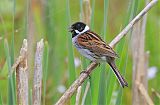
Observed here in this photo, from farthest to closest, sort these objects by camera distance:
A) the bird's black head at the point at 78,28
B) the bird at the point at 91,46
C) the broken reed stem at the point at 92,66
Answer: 1. the bird's black head at the point at 78,28
2. the bird at the point at 91,46
3. the broken reed stem at the point at 92,66

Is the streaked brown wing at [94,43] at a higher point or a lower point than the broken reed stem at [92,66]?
lower

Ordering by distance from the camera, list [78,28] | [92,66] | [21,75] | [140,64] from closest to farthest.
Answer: [21,75] → [92,66] → [78,28] → [140,64]

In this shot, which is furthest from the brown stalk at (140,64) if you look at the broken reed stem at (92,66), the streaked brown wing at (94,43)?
the broken reed stem at (92,66)

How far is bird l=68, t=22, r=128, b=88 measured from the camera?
124 inches

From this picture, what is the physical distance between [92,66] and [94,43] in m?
0.38

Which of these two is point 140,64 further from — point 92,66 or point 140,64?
point 92,66

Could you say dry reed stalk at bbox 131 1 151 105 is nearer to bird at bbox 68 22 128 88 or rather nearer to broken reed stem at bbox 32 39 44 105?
bird at bbox 68 22 128 88

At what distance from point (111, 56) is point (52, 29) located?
1.15 m

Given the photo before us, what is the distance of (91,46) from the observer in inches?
136

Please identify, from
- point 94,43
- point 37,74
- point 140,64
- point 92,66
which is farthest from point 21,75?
point 140,64

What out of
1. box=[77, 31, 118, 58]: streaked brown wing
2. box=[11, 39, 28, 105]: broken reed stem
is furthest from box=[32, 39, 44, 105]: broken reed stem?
box=[77, 31, 118, 58]: streaked brown wing

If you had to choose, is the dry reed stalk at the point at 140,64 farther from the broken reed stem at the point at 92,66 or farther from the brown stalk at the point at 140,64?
the broken reed stem at the point at 92,66

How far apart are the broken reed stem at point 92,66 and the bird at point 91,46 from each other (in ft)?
0.36

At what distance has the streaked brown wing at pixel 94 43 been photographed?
3.24m
